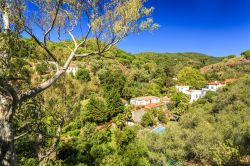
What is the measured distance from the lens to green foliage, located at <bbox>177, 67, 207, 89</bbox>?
6869cm

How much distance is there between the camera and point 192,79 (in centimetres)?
6975

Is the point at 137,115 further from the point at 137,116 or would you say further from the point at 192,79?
the point at 192,79

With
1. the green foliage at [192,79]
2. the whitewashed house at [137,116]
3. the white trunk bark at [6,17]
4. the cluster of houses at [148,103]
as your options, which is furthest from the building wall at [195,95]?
the white trunk bark at [6,17]

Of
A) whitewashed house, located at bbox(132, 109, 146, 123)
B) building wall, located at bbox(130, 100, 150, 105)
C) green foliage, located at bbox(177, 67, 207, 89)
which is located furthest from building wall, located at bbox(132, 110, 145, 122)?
green foliage, located at bbox(177, 67, 207, 89)

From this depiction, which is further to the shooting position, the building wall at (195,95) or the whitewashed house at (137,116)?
the building wall at (195,95)

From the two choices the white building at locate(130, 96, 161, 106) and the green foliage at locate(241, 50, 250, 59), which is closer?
the white building at locate(130, 96, 161, 106)

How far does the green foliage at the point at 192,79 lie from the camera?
225 ft

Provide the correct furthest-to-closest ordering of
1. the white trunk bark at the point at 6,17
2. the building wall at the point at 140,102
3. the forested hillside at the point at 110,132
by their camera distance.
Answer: the building wall at the point at 140,102 < the forested hillside at the point at 110,132 < the white trunk bark at the point at 6,17

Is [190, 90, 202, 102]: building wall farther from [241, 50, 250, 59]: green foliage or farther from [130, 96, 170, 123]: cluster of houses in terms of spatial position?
[241, 50, 250, 59]: green foliage

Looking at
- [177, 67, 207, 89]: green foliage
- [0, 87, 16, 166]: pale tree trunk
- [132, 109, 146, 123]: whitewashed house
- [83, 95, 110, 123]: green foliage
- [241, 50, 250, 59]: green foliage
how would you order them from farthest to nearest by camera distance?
[241, 50, 250, 59]: green foliage, [177, 67, 207, 89]: green foliage, [132, 109, 146, 123]: whitewashed house, [83, 95, 110, 123]: green foliage, [0, 87, 16, 166]: pale tree trunk

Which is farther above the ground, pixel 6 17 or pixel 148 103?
pixel 6 17

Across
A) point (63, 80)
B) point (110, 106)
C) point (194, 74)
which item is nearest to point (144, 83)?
point (194, 74)

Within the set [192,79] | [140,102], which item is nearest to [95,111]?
[140,102]

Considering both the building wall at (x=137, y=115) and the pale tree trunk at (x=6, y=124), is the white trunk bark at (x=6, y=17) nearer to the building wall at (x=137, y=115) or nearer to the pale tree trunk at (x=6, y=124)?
the pale tree trunk at (x=6, y=124)
